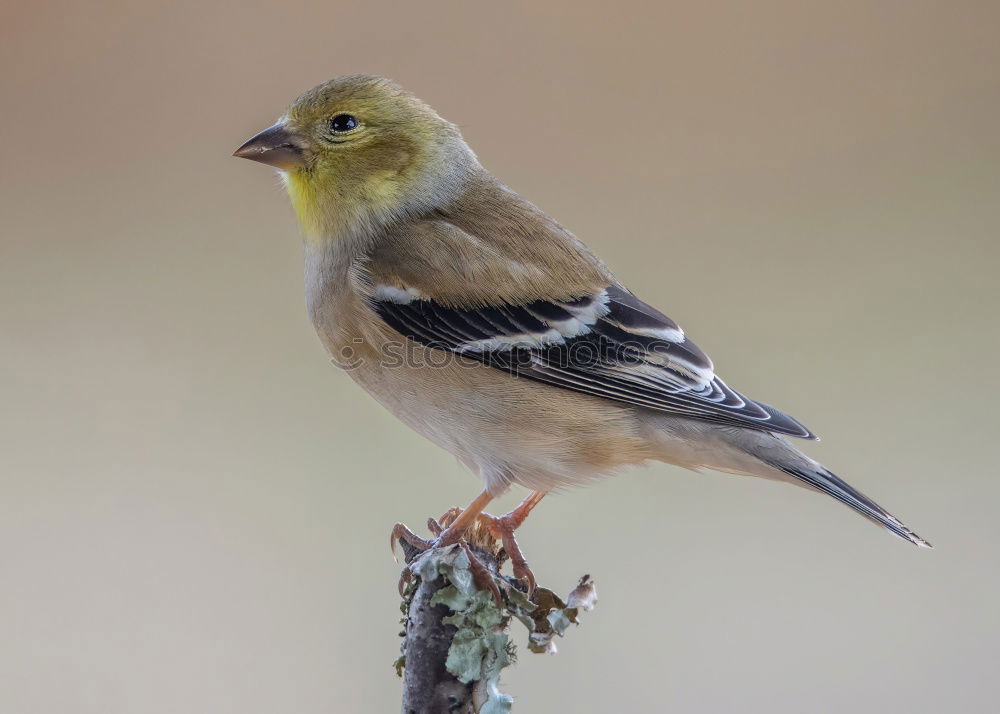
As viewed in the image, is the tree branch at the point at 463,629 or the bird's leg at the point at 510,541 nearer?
the tree branch at the point at 463,629

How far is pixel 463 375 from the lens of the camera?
6.92 feet

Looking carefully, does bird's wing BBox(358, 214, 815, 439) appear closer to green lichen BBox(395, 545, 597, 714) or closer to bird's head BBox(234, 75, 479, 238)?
bird's head BBox(234, 75, 479, 238)

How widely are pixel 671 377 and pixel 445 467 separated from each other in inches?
55.0

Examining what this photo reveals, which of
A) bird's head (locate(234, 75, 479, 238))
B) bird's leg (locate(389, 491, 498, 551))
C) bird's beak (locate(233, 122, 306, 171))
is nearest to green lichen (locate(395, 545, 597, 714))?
bird's leg (locate(389, 491, 498, 551))

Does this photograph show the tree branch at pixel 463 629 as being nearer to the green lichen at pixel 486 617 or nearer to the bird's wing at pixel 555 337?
the green lichen at pixel 486 617

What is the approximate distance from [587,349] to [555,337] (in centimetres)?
9

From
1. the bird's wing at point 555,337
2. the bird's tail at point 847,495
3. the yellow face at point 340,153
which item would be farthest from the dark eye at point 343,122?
the bird's tail at point 847,495

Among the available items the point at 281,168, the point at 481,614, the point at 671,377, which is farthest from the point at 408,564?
the point at 281,168

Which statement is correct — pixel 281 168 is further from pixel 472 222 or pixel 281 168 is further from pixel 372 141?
pixel 472 222

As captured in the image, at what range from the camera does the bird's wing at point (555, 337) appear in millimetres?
2143

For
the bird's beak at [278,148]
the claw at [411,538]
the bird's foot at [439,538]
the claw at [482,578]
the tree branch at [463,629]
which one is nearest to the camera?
the tree branch at [463,629]

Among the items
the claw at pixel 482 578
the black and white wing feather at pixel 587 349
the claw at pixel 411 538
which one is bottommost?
the claw at pixel 482 578

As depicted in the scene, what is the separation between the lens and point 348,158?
237cm

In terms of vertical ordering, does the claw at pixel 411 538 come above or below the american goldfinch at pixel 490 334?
below
